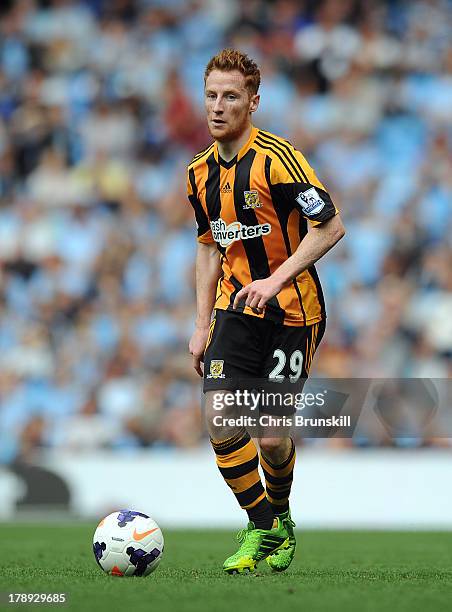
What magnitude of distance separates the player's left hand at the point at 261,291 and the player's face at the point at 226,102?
0.81m

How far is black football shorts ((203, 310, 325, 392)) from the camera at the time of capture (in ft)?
19.9

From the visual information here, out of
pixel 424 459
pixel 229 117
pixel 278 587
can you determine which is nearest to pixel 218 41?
pixel 424 459

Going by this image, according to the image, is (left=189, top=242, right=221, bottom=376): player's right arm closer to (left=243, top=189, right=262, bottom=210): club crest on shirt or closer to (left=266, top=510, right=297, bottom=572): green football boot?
(left=243, top=189, right=262, bottom=210): club crest on shirt

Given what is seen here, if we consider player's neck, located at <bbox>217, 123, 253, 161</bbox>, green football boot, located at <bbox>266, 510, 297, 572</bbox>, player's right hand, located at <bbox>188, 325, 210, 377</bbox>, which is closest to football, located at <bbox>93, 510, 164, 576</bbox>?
green football boot, located at <bbox>266, 510, 297, 572</bbox>

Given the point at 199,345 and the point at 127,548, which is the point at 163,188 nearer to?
the point at 199,345

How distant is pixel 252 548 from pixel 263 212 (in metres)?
1.71

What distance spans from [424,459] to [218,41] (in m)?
7.75

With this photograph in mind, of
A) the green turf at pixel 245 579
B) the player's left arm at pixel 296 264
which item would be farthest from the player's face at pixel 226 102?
the green turf at pixel 245 579

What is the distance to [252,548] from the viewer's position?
598 centimetres

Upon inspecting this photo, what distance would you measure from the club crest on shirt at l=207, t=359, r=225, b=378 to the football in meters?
0.84

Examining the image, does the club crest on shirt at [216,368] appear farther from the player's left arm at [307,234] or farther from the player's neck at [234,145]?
the player's neck at [234,145]

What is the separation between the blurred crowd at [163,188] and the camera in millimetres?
13422

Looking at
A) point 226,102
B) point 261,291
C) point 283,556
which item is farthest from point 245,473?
point 226,102

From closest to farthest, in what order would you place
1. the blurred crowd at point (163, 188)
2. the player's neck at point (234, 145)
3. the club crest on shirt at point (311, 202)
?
the club crest on shirt at point (311, 202)
the player's neck at point (234, 145)
the blurred crowd at point (163, 188)
